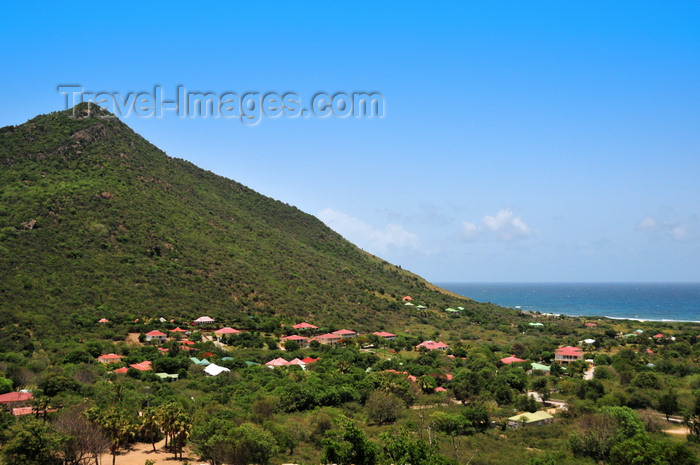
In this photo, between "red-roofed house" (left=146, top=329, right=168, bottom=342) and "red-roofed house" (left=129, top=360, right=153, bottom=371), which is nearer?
"red-roofed house" (left=129, top=360, right=153, bottom=371)

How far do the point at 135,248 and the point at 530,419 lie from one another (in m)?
48.8

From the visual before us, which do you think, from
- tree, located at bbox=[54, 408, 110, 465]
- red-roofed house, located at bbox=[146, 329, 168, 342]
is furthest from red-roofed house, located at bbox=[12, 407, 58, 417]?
red-roofed house, located at bbox=[146, 329, 168, 342]

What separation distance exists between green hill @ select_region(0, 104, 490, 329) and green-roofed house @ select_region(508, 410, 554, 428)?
34.3m

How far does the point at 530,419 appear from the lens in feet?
91.5

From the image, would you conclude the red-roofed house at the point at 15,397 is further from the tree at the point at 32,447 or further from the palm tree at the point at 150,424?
the tree at the point at 32,447

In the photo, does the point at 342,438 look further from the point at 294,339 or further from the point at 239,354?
the point at 294,339

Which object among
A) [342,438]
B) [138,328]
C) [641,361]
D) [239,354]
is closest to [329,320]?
[239,354]

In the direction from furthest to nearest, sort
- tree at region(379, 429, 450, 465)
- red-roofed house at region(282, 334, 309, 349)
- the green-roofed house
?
1. red-roofed house at region(282, 334, 309, 349)
2. the green-roofed house
3. tree at region(379, 429, 450, 465)

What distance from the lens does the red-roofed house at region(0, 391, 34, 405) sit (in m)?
27.1

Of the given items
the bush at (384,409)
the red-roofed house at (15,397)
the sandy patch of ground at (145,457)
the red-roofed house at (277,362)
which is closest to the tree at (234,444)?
the sandy patch of ground at (145,457)

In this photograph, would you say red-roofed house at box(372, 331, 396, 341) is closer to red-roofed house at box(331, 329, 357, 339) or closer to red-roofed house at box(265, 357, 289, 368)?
red-roofed house at box(331, 329, 357, 339)

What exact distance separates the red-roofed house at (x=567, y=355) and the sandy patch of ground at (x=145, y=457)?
116ft

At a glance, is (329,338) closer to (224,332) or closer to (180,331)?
(224,332)

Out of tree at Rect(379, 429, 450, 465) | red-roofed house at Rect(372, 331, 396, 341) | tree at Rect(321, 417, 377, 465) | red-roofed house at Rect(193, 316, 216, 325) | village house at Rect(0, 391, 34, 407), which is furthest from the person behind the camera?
red-roofed house at Rect(372, 331, 396, 341)
